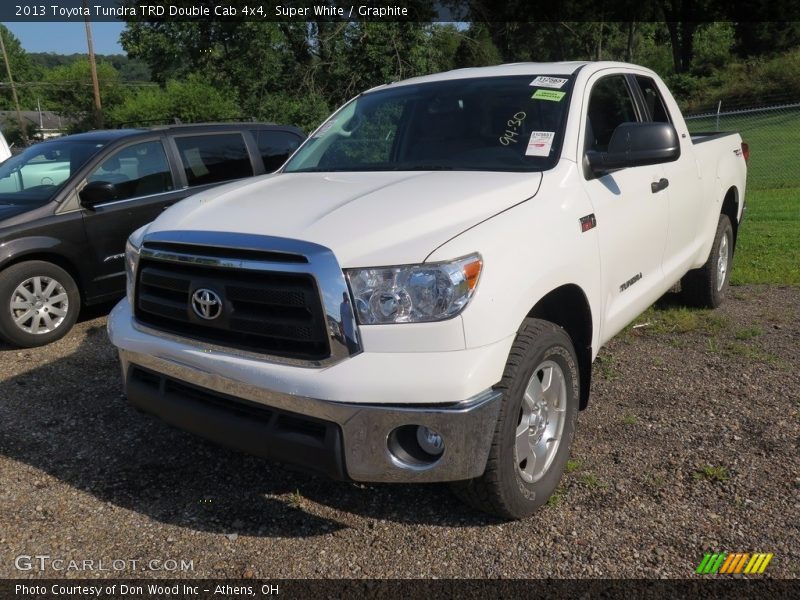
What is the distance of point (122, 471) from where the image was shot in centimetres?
366

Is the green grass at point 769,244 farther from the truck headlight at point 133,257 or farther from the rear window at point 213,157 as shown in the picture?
the truck headlight at point 133,257

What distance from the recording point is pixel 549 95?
379cm

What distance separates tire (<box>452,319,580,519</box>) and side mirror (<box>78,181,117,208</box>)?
4.34 m

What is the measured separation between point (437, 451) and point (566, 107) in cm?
197

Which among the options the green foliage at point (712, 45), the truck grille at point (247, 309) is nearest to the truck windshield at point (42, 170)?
the truck grille at point (247, 309)

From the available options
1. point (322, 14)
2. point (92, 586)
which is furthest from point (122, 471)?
point (322, 14)

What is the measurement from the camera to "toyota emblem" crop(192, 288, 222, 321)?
2.83 meters

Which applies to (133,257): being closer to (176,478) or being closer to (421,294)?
(176,478)

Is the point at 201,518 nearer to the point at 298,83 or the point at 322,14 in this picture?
the point at 298,83

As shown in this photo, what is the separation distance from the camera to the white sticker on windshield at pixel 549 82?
385 centimetres

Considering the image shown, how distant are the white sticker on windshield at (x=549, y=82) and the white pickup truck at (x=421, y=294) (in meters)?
0.02

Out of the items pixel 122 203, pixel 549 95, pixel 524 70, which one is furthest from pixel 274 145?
pixel 549 95

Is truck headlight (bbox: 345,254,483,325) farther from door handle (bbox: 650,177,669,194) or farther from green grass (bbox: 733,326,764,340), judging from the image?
green grass (bbox: 733,326,764,340)

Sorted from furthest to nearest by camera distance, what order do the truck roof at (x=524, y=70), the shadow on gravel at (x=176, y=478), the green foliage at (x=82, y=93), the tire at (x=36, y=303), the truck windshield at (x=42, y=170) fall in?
1. the green foliage at (x=82, y=93)
2. the truck windshield at (x=42, y=170)
3. the tire at (x=36, y=303)
4. the truck roof at (x=524, y=70)
5. the shadow on gravel at (x=176, y=478)
